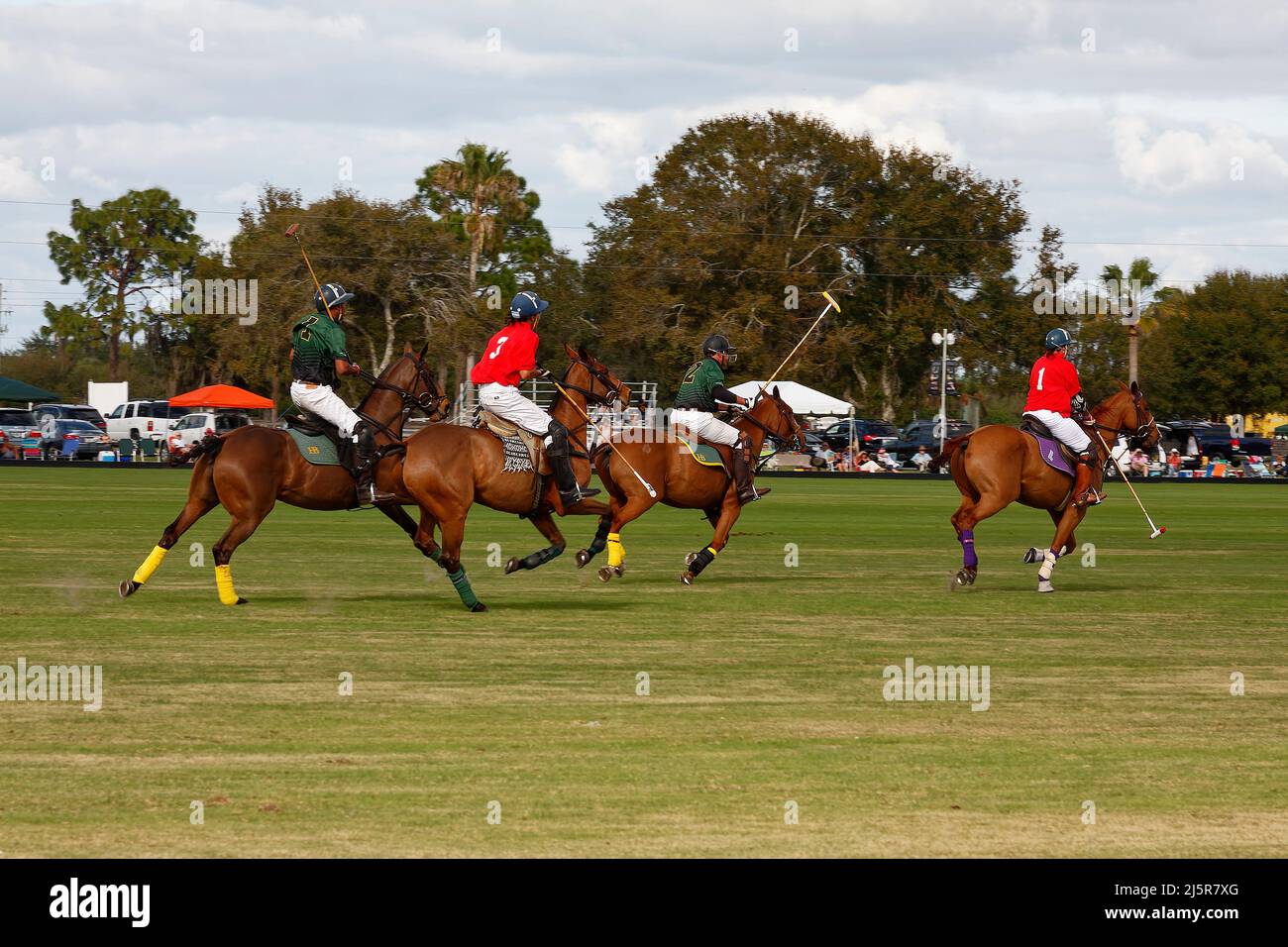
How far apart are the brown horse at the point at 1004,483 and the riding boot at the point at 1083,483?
0.21 ft

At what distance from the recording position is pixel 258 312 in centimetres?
7238

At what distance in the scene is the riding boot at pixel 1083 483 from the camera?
1841cm

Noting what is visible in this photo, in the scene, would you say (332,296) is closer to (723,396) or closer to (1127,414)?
(723,396)

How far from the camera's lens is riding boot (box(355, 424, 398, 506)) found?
15.4m

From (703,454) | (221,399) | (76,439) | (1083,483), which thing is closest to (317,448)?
(703,454)

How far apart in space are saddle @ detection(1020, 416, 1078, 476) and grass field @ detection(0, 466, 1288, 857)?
1376mm

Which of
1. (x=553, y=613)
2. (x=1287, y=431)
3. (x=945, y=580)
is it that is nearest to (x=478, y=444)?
(x=553, y=613)

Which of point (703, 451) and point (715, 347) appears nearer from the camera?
point (703, 451)

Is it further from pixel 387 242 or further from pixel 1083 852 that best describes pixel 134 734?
pixel 387 242

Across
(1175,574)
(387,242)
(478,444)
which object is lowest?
(1175,574)

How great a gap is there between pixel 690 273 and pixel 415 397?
202ft

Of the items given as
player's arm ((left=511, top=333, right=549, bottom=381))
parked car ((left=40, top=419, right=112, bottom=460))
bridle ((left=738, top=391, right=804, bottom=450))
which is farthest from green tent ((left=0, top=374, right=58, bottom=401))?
player's arm ((left=511, top=333, right=549, bottom=381))

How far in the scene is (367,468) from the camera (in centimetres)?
1546
